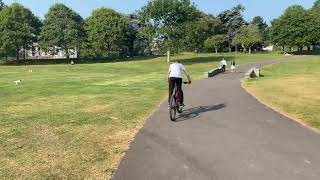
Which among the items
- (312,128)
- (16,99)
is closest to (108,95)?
(16,99)

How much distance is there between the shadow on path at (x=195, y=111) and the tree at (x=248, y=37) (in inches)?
3434

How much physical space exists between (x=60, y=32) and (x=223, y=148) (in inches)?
3088

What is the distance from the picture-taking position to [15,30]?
274ft

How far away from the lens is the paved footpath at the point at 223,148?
7715 mm

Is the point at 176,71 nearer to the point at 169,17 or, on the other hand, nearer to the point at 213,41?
the point at 169,17

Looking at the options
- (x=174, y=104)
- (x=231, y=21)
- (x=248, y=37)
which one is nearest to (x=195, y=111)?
(x=174, y=104)

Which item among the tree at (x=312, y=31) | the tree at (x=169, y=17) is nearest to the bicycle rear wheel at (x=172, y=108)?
the tree at (x=169, y=17)

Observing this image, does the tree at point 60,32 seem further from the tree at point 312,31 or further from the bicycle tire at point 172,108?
the bicycle tire at point 172,108

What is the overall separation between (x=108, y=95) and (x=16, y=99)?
404cm

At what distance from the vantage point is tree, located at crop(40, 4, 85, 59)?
84375 mm

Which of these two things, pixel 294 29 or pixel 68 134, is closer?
pixel 68 134

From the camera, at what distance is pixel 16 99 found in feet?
67.1

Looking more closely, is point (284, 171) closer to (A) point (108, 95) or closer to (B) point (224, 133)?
(B) point (224, 133)

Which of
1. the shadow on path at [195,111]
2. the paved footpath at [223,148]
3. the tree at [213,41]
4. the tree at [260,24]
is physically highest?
the tree at [260,24]
